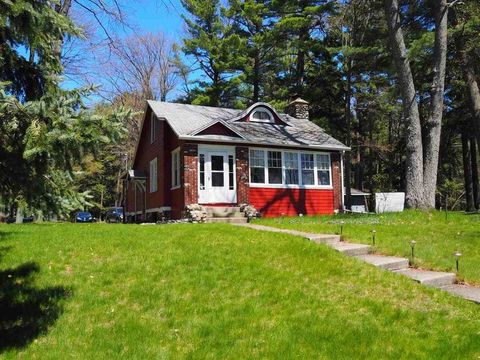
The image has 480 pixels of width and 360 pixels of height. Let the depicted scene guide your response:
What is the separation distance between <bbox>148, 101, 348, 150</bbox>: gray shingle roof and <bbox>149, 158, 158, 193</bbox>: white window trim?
2.60 metres

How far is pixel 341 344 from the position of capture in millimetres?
5234

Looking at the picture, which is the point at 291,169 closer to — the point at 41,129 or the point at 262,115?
the point at 262,115

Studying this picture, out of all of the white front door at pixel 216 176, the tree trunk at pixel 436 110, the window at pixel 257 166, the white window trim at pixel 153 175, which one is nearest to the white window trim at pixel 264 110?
the window at pixel 257 166

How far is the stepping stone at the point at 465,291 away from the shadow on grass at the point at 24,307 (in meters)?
5.55

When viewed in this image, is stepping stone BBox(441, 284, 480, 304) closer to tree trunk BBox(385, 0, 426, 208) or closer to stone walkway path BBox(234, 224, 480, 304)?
stone walkway path BBox(234, 224, 480, 304)

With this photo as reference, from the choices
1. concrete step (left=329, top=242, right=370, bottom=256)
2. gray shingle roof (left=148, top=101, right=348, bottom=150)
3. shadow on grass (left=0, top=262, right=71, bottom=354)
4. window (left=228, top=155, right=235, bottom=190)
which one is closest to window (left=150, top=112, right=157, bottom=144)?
gray shingle roof (left=148, top=101, right=348, bottom=150)

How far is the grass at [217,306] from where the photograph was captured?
5.22 m

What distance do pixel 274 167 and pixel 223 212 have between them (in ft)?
11.1

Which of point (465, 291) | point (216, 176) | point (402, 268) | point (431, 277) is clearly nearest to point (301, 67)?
point (216, 176)

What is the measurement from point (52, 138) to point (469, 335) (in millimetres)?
4896

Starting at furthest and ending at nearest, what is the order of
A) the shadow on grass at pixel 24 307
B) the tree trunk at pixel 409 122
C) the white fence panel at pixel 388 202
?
1. the white fence panel at pixel 388 202
2. the tree trunk at pixel 409 122
3. the shadow on grass at pixel 24 307

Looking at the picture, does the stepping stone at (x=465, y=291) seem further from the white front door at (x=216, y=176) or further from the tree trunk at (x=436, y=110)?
the white front door at (x=216, y=176)

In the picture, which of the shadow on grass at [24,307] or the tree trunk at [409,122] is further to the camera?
the tree trunk at [409,122]

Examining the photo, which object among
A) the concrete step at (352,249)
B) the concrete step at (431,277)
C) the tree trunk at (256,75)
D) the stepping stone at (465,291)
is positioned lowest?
the stepping stone at (465,291)
